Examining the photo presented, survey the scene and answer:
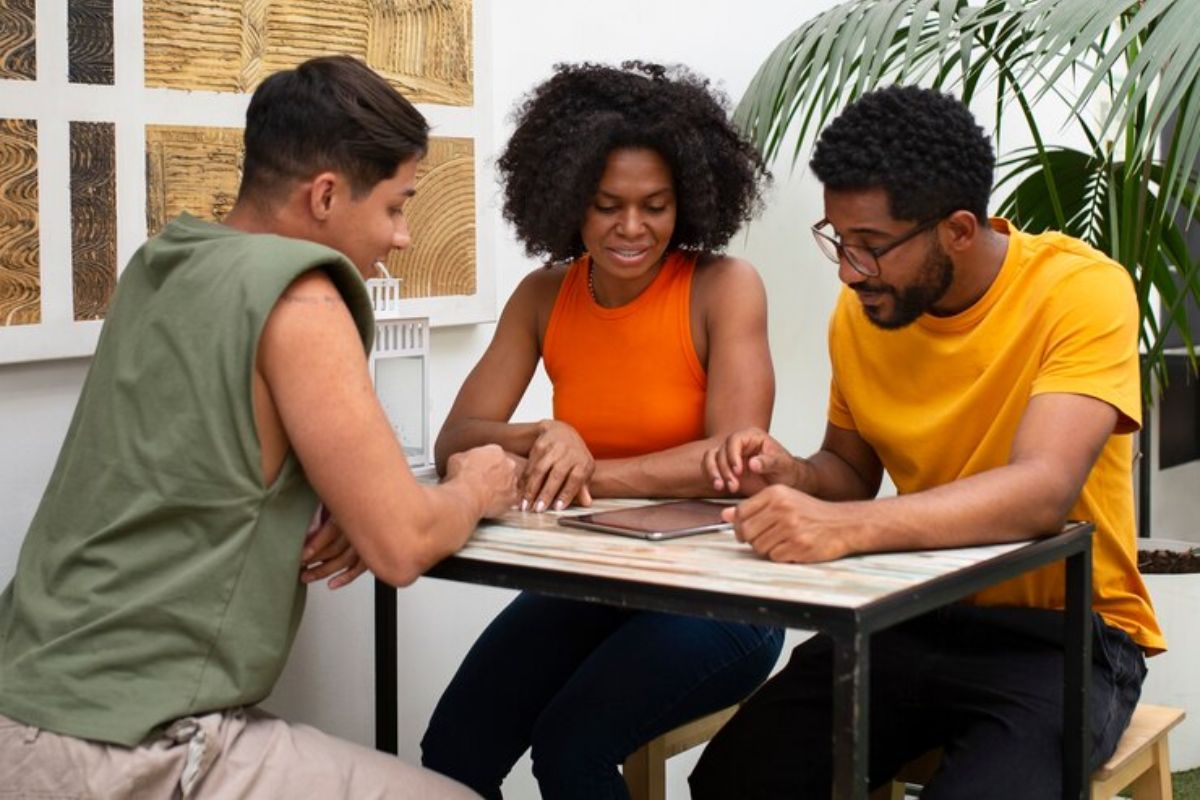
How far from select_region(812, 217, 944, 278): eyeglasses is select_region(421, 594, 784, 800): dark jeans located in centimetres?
52

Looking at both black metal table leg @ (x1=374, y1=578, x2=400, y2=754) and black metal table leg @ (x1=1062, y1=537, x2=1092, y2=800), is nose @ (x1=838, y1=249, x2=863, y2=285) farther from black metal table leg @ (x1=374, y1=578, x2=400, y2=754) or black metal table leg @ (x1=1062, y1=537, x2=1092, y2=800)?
black metal table leg @ (x1=374, y1=578, x2=400, y2=754)

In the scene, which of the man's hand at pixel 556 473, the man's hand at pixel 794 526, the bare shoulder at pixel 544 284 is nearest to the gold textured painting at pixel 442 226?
the bare shoulder at pixel 544 284

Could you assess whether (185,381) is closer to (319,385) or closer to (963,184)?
(319,385)

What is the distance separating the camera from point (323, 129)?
6.44 ft

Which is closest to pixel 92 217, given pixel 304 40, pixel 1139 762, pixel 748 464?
pixel 304 40

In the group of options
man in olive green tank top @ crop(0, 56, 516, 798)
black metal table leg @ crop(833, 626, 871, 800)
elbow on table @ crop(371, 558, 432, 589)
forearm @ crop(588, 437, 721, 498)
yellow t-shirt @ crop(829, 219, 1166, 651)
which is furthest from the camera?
forearm @ crop(588, 437, 721, 498)

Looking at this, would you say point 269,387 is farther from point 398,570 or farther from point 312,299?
point 398,570

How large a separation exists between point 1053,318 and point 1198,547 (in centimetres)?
192

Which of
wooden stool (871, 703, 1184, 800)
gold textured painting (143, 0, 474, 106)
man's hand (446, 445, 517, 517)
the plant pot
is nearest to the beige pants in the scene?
man's hand (446, 445, 517, 517)

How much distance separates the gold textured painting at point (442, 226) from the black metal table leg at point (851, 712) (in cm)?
148

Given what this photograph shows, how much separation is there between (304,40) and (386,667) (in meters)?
1.02

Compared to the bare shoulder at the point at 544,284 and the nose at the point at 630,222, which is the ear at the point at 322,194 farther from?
the bare shoulder at the point at 544,284

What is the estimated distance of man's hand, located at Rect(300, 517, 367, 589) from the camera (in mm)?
1933

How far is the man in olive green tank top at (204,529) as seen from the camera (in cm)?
177
